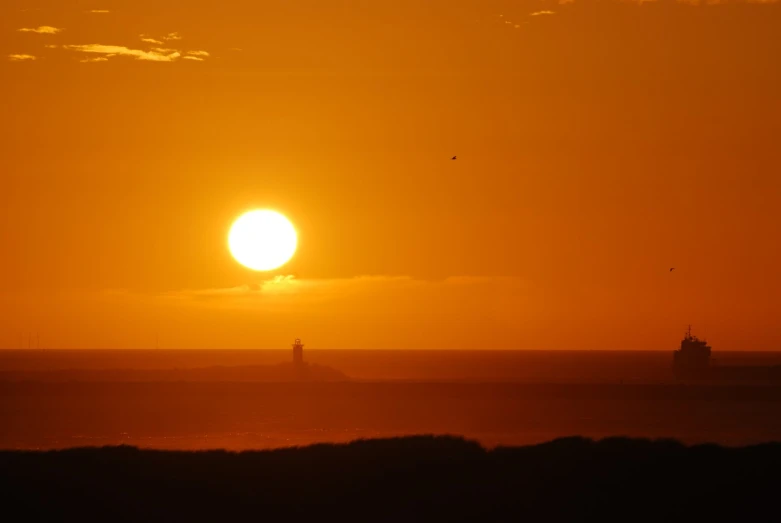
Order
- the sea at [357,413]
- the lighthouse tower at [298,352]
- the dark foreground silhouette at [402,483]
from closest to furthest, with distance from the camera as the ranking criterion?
the dark foreground silhouette at [402,483] → the sea at [357,413] → the lighthouse tower at [298,352]

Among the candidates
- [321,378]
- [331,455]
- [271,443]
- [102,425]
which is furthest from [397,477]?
[321,378]

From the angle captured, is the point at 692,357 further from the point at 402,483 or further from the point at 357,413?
the point at 402,483

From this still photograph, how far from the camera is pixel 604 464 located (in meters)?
26.8

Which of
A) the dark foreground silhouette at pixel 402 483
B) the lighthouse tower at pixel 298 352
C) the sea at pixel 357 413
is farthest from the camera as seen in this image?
the lighthouse tower at pixel 298 352

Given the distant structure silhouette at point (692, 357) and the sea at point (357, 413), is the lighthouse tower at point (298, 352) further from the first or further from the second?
the distant structure silhouette at point (692, 357)

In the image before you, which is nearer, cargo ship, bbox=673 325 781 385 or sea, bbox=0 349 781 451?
sea, bbox=0 349 781 451

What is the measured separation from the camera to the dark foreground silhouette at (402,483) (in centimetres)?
2412

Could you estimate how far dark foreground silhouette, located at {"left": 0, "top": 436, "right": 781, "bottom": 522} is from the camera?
24125 mm

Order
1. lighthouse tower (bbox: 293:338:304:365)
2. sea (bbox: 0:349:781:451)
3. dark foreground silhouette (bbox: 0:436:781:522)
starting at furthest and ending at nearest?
1. lighthouse tower (bbox: 293:338:304:365)
2. sea (bbox: 0:349:781:451)
3. dark foreground silhouette (bbox: 0:436:781:522)

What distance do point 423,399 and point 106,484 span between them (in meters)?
114

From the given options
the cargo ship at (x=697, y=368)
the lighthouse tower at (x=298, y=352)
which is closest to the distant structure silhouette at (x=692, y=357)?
the cargo ship at (x=697, y=368)

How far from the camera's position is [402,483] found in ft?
84.2

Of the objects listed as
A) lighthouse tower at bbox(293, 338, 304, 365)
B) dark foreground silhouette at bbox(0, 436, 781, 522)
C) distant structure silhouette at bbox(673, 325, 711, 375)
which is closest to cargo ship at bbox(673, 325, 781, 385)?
distant structure silhouette at bbox(673, 325, 711, 375)

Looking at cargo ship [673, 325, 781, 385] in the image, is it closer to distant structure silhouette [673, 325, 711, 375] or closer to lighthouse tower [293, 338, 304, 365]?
distant structure silhouette [673, 325, 711, 375]
